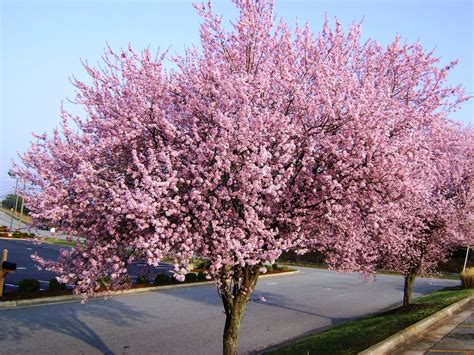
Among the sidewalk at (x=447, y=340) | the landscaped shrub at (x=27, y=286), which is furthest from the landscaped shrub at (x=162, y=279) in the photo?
the sidewalk at (x=447, y=340)

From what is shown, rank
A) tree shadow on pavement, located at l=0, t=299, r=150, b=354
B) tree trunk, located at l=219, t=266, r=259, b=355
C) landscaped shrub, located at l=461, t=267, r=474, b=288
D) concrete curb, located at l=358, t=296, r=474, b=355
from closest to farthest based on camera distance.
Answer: tree trunk, located at l=219, t=266, r=259, b=355 < concrete curb, located at l=358, t=296, r=474, b=355 < tree shadow on pavement, located at l=0, t=299, r=150, b=354 < landscaped shrub, located at l=461, t=267, r=474, b=288

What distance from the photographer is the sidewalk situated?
8945 mm

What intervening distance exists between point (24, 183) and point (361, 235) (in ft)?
19.5

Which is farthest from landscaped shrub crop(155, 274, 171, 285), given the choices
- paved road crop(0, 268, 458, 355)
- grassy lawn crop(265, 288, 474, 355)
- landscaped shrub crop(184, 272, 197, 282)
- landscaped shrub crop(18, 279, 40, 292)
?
grassy lawn crop(265, 288, 474, 355)

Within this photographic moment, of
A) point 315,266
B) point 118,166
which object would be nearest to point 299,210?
point 118,166

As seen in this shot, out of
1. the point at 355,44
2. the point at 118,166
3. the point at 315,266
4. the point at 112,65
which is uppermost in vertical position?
the point at 355,44

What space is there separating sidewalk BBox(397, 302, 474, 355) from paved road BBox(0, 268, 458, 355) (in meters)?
3.88

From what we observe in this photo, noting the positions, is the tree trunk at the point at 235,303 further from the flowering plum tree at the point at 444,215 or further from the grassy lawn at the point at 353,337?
the flowering plum tree at the point at 444,215

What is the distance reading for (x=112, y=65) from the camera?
7215 millimetres

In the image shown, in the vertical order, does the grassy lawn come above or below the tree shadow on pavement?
above

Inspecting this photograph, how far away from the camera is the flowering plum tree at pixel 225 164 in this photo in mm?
5938

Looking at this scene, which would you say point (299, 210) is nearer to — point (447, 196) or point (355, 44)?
point (355, 44)

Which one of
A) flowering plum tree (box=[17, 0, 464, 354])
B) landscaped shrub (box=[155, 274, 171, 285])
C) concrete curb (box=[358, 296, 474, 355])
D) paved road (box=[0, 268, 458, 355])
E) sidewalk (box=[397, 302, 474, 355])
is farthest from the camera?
landscaped shrub (box=[155, 274, 171, 285])

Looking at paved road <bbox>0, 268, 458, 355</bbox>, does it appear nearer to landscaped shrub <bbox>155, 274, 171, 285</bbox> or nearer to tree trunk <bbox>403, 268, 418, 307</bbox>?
landscaped shrub <bbox>155, 274, 171, 285</bbox>
